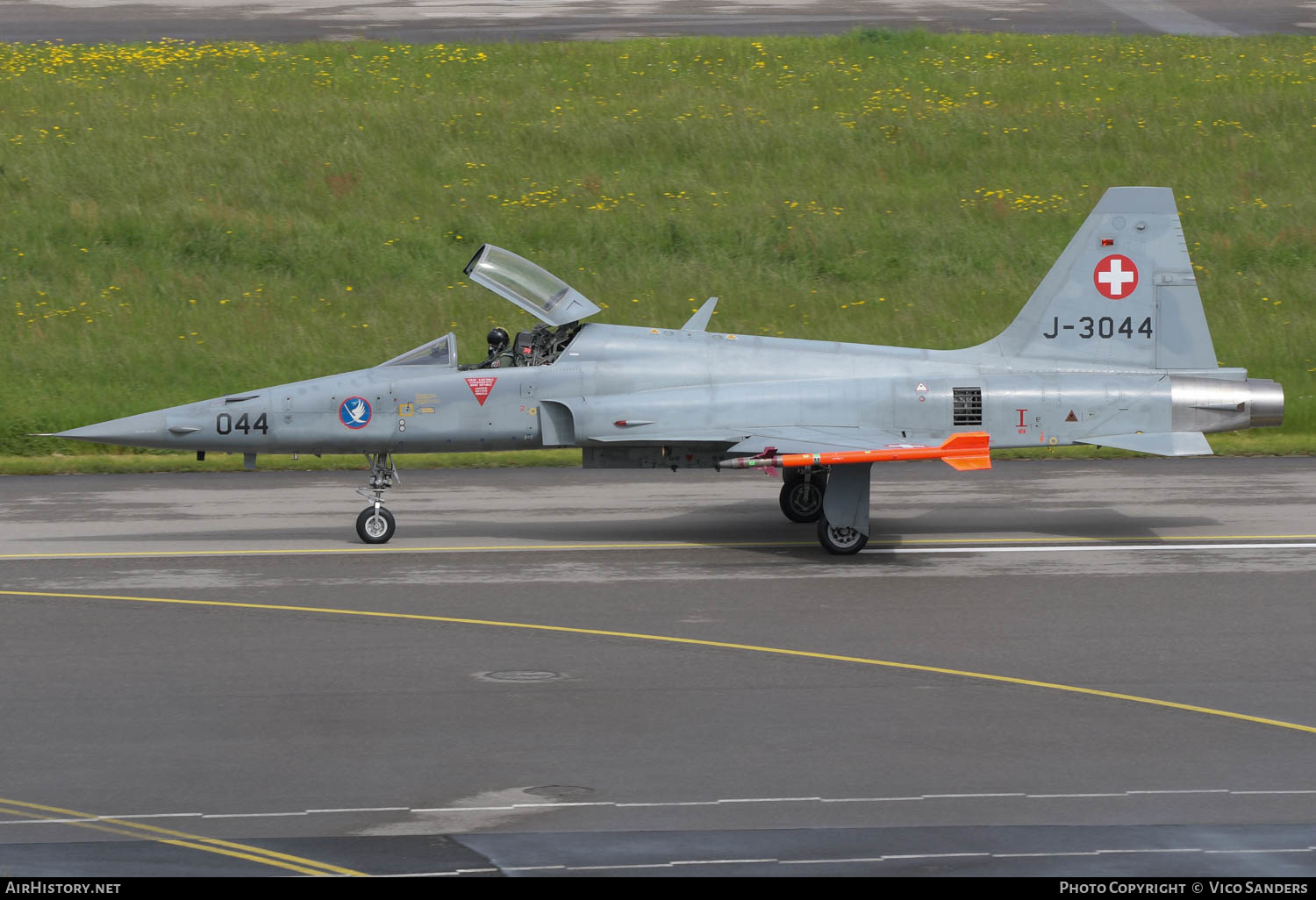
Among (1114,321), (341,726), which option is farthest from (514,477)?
(341,726)

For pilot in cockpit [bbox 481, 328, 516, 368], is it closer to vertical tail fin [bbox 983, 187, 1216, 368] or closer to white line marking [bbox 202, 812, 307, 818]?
vertical tail fin [bbox 983, 187, 1216, 368]

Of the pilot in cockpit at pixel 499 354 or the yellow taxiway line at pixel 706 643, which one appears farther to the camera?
the pilot in cockpit at pixel 499 354

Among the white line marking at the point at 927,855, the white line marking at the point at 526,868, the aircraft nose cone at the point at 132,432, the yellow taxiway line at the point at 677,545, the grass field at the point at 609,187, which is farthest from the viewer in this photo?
the grass field at the point at 609,187

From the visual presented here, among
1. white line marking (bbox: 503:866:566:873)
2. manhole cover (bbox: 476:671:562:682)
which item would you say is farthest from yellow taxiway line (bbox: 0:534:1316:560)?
white line marking (bbox: 503:866:566:873)

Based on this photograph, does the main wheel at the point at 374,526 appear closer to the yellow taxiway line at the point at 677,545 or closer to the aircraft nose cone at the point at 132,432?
the yellow taxiway line at the point at 677,545

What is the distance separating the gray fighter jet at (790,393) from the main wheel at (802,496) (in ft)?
5.01

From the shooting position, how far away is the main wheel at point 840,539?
58.7ft

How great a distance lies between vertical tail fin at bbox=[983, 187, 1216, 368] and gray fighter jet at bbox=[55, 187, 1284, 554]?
0.8 inches

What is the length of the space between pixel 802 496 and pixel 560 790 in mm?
9814

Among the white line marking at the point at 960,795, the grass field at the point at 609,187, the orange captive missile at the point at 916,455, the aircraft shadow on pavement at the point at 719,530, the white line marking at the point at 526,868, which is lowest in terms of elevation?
the white line marking at the point at 526,868

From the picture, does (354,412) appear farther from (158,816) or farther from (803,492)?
(158,816)

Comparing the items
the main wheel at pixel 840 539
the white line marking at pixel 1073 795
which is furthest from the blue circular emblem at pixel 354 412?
the white line marking at pixel 1073 795

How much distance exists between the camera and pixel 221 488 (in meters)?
23.1

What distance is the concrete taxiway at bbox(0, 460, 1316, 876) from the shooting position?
383 inches
